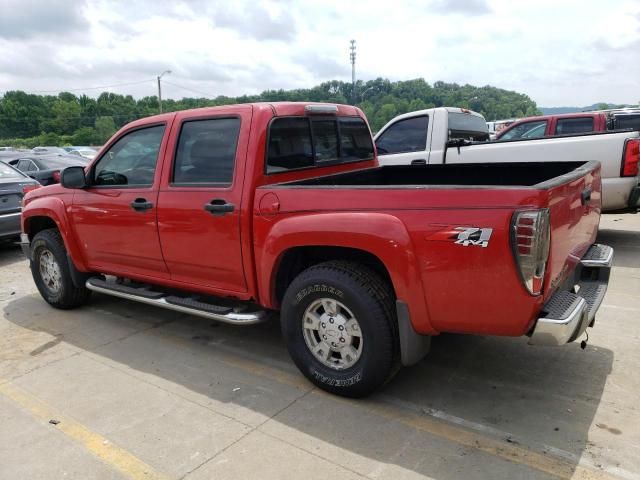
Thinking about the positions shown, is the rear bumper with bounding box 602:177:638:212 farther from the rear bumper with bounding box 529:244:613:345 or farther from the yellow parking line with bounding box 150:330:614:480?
the yellow parking line with bounding box 150:330:614:480

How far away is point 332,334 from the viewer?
3.33 metres

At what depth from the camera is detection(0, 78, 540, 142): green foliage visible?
4734cm

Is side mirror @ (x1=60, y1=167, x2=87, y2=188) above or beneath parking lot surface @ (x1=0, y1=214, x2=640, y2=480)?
above

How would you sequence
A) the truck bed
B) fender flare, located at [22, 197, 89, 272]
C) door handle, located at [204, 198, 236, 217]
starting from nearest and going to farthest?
door handle, located at [204, 198, 236, 217] → the truck bed → fender flare, located at [22, 197, 89, 272]

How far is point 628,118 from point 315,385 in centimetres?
1049

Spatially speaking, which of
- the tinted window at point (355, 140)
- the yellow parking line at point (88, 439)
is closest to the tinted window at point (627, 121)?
the tinted window at point (355, 140)

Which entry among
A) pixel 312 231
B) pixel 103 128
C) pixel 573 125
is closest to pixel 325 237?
pixel 312 231

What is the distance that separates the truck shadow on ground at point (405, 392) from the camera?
9.22 feet

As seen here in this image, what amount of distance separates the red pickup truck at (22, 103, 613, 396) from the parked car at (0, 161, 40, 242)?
326cm

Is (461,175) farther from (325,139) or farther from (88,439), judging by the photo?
(88,439)

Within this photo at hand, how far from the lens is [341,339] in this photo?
3.30 meters

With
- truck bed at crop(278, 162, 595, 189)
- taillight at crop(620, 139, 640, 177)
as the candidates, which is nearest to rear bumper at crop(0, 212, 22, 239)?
truck bed at crop(278, 162, 595, 189)

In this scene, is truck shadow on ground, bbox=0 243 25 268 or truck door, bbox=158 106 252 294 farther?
truck shadow on ground, bbox=0 243 25 268

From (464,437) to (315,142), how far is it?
249 centimetres
